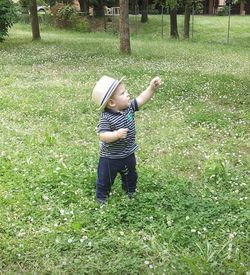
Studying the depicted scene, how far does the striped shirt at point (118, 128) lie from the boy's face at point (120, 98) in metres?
0.10

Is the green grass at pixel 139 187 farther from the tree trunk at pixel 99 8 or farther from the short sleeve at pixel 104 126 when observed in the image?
the tree trunk at pixel 99 8

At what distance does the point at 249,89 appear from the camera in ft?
41.8

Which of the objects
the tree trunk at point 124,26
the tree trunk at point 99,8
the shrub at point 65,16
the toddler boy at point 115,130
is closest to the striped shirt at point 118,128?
the toddler boy at point 115,130

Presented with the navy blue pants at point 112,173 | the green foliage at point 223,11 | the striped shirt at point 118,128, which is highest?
the striped shirt at point 118,128

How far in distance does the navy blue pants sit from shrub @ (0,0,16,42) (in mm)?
20996

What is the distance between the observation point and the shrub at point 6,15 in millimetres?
24594

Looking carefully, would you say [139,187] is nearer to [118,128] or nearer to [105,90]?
[118,128]

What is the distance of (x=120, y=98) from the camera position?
5.22 meters

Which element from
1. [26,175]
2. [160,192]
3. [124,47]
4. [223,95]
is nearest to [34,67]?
[124,47]

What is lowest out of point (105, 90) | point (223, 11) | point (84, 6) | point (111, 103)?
point (223, 11)

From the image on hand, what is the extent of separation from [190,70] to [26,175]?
10776 millimetres

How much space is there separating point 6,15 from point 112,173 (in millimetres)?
21238

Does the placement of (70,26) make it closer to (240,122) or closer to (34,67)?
(34,67)

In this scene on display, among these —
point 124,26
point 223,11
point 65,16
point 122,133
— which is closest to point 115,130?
point 122,133
